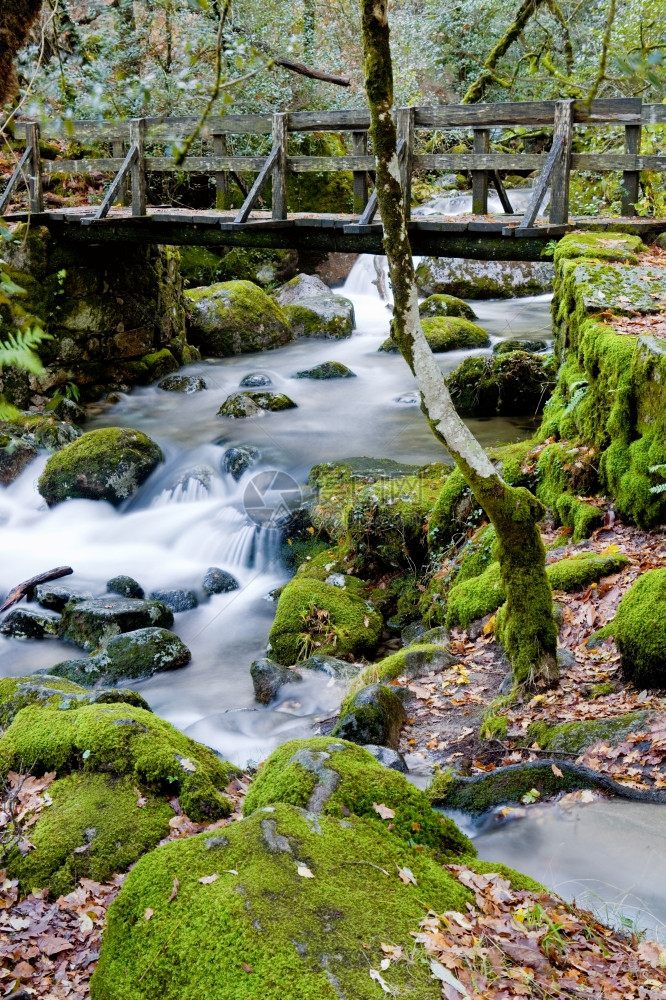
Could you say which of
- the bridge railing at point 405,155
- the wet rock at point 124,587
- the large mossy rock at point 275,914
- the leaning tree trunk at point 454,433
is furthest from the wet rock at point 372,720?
the bridge railing at point 405,155

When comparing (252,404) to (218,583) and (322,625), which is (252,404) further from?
(322,625)

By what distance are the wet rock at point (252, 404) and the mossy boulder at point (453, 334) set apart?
244cm

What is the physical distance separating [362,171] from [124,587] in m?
6.28

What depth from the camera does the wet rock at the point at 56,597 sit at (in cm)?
927

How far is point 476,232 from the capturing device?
10.0 m

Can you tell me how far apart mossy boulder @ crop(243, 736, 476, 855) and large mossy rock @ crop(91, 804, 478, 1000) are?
0.26 feet

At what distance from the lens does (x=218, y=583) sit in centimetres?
970

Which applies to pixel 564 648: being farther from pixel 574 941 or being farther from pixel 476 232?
pixel 476 232

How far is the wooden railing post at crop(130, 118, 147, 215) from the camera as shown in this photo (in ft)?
42.0

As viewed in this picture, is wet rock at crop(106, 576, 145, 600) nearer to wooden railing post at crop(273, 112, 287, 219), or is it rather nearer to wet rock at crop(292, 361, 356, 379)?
wooden railing post at crop(273, 112, 287, 219)

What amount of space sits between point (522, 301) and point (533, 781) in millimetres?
14989

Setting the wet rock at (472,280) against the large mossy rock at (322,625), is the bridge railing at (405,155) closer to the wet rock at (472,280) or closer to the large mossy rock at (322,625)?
the large mossy rock at (322,625)

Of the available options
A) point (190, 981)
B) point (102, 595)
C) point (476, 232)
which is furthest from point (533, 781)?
point (476, 232)

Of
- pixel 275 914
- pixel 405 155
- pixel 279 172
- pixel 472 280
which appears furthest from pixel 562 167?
pixel 275 914
